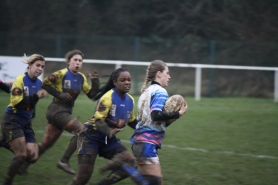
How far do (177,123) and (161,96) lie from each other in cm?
753

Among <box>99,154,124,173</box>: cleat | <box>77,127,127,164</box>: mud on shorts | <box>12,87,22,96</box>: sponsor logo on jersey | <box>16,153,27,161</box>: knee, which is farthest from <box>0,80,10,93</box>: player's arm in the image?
<box>99,154,124,173</box>: cleat

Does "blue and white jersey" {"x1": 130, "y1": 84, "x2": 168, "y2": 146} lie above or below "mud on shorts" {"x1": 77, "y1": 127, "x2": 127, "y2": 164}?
above

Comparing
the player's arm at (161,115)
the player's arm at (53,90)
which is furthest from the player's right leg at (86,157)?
the player's arm at (53,90)

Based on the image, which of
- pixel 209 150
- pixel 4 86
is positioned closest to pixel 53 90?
pixel 4 86

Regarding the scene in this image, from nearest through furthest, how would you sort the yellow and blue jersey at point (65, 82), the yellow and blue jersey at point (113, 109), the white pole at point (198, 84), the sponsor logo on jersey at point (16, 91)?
the yellow and blue jersey at point (113, 109)
the sponsor logo on jersey at point (16, 91)
the yellow and blue jersey at point (65, 82)
the white pole at point (198, 84)

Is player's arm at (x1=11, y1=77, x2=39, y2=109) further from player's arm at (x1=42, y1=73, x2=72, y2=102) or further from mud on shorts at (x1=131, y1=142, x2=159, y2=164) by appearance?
mud on shorts at (x1=131, y1=142, x2=159, y2=164)

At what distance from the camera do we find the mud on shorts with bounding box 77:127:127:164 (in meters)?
5.47

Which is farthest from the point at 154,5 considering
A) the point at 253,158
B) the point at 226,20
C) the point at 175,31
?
the point at 253,158

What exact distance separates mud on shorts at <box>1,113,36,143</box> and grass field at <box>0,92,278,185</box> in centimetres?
69

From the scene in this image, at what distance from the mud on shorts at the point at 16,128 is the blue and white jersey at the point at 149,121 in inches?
64.3

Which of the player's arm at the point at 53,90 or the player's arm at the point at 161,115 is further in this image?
the player's arm at the point at 53,90

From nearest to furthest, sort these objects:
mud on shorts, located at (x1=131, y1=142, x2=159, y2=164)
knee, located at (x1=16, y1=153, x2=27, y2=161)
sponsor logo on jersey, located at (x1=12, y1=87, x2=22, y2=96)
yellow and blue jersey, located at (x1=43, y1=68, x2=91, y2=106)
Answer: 1. mud on shorts, located at (x1=131, y1=142, x2=159, y2=164)
2. knee, located at (x1=16, y1=153, x2=27, y2=161)
3. sponsor logo on jersey, located at (x1=12, y1=87, x2=22, y2=96)
4. yellow and blue jersey, located at (x1=43, y1=68, x2=91, y2=106)

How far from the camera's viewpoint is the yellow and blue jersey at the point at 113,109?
5.38 metres

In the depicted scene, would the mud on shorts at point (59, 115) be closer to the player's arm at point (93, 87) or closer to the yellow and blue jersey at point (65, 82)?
the yellow and blue jersey at point (65, 82)
